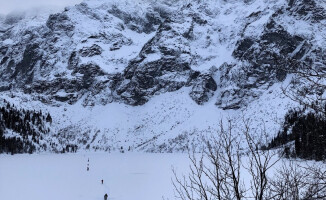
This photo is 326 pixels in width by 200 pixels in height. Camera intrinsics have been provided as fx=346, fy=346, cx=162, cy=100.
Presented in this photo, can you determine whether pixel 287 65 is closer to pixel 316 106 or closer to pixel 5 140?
pixel 316 106

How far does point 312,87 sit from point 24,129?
196 m

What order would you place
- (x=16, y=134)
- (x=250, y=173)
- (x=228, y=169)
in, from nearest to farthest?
(x=228, y=169) < (x=250, y=173) < (x=16, y=134)

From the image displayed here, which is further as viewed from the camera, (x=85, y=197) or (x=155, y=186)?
(x=155, y=186)

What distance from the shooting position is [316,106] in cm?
482

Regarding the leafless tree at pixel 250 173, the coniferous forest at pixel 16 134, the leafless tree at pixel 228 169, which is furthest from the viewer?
the coniferous forest at pixel 16 134

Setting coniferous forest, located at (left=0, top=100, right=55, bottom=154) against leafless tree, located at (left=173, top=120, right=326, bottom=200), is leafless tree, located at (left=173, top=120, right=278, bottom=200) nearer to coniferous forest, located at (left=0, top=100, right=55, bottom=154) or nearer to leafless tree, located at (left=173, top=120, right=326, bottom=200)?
leafless tree, located at (left=173, top=120, right=326, bottom=200)

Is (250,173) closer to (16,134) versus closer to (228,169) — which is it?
(228,169)

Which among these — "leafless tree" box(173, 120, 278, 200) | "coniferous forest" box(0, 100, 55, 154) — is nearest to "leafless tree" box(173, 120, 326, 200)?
"leafless tree" box(173, 120, 278, 200)

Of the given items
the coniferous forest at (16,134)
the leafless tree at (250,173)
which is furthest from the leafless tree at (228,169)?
the coniferous forest at (16,134)

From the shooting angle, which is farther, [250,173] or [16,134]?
[16,134]

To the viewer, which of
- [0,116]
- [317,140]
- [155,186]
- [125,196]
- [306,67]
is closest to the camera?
[306,67]

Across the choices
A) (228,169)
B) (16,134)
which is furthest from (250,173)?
(16,134)

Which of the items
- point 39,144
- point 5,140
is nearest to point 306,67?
point 5,140

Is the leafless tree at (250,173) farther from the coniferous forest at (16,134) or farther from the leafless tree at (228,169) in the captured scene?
the coniferous forest at (16,134)
